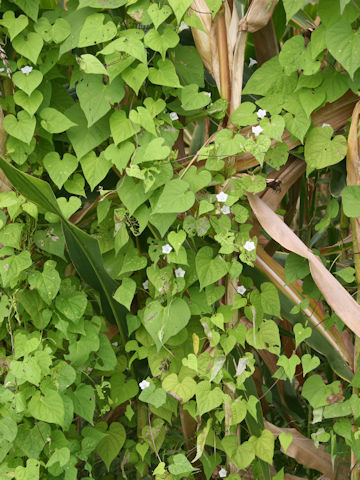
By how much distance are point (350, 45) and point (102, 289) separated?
2.63ft

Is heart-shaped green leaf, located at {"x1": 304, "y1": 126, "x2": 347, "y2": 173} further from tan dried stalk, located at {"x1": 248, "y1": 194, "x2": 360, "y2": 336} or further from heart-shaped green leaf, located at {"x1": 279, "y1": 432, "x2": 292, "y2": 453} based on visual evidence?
heart-shaped green leaf, located at {"x1": 279, "y1": 432, "x2": 292, "y2": 453}

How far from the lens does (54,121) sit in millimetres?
1567

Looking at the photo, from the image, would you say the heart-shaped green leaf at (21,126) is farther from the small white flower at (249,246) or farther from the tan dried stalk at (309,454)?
the tan dried stalk at (309,454)

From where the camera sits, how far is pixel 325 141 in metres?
1.48

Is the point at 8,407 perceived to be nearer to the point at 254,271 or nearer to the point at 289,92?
the point at 254,271

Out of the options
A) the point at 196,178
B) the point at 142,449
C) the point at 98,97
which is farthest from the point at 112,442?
the point at 98,97

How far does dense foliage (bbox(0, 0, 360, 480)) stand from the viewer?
1.46m

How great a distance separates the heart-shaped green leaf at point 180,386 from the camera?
1602 mm

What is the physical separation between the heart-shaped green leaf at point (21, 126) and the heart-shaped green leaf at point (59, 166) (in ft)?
0.24

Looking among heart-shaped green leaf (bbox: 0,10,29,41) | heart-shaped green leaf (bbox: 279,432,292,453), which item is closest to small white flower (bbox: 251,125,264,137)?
heart-shaped green leaf (bbox: 0,10,29,41)

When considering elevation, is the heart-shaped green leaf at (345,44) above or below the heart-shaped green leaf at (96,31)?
below

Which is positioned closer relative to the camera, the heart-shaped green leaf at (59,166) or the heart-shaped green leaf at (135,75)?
the heart-shaped green leaf at (135,75)

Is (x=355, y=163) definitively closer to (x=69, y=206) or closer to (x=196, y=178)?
(x=196, y=178)

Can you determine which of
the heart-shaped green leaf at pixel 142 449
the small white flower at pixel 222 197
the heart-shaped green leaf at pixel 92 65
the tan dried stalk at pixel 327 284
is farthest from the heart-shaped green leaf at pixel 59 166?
the heart-shaped green leaf at pixel 142 449
